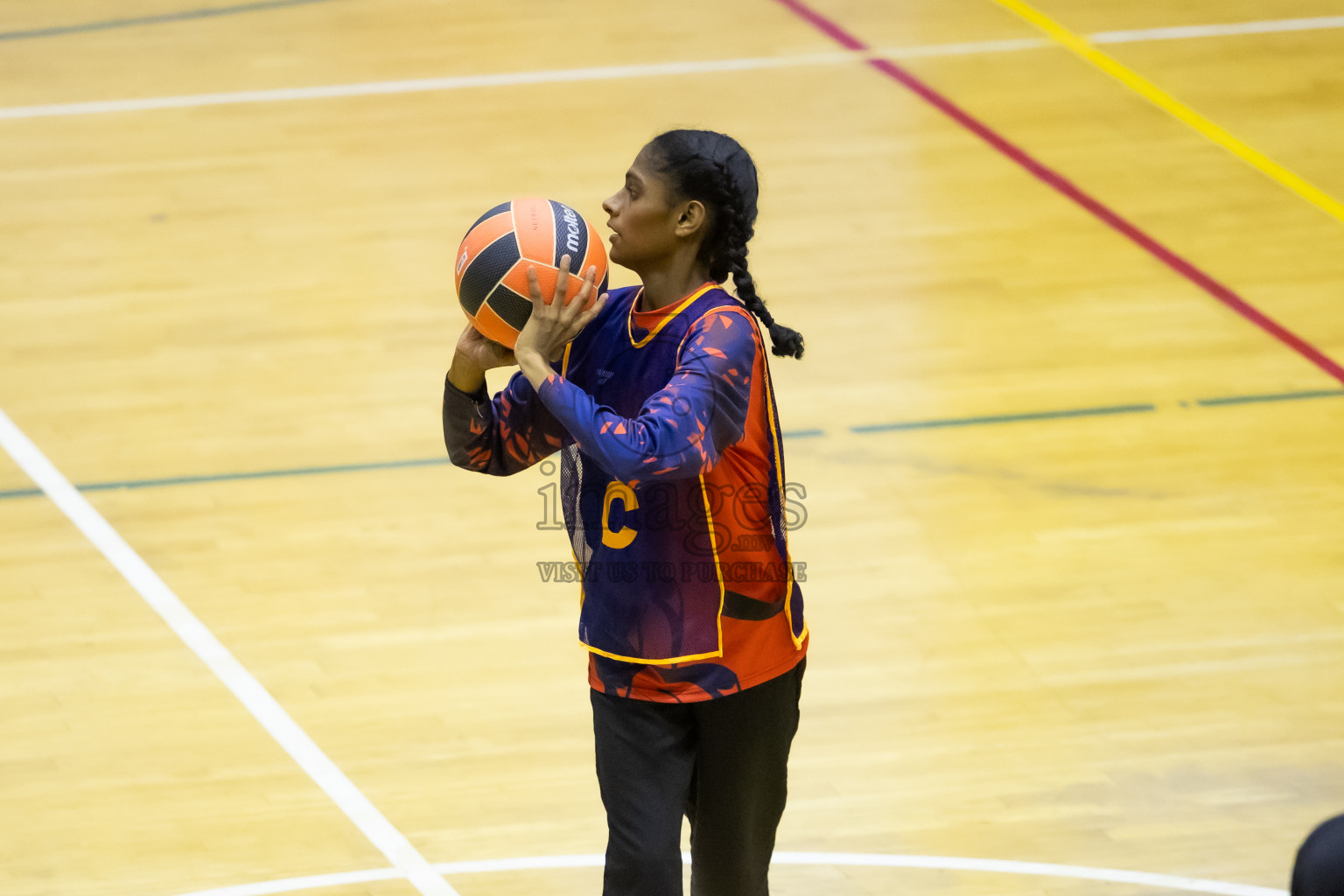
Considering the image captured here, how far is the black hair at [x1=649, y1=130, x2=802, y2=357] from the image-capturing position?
261 cm

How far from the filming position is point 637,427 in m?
2.47

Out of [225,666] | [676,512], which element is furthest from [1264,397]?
[676,512]

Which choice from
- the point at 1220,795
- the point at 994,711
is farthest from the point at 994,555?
the point at 1220,795

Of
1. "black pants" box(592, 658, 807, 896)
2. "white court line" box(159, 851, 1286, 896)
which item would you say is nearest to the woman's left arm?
"black pants" box(592, 658, 807, 896)

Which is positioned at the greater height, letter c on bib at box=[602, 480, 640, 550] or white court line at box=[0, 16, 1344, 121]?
letter c on bib at box=[602, 480, 640, 550]

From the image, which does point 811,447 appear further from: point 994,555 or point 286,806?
point 286,806

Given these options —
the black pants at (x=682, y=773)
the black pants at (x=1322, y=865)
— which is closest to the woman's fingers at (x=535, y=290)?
the black pants at (x=682, y=773)

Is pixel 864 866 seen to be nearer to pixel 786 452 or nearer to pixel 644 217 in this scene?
pixel 644 217

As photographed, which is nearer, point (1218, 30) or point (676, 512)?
point (676, 512)

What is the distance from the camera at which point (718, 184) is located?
8.60 ft

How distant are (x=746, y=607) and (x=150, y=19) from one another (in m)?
8.05

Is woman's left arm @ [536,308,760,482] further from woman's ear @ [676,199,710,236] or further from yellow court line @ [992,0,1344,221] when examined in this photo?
yellow court line @ [992,0,1344,221]

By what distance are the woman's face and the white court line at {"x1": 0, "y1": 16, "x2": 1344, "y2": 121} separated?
6.35m

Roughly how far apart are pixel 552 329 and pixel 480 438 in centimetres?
26
